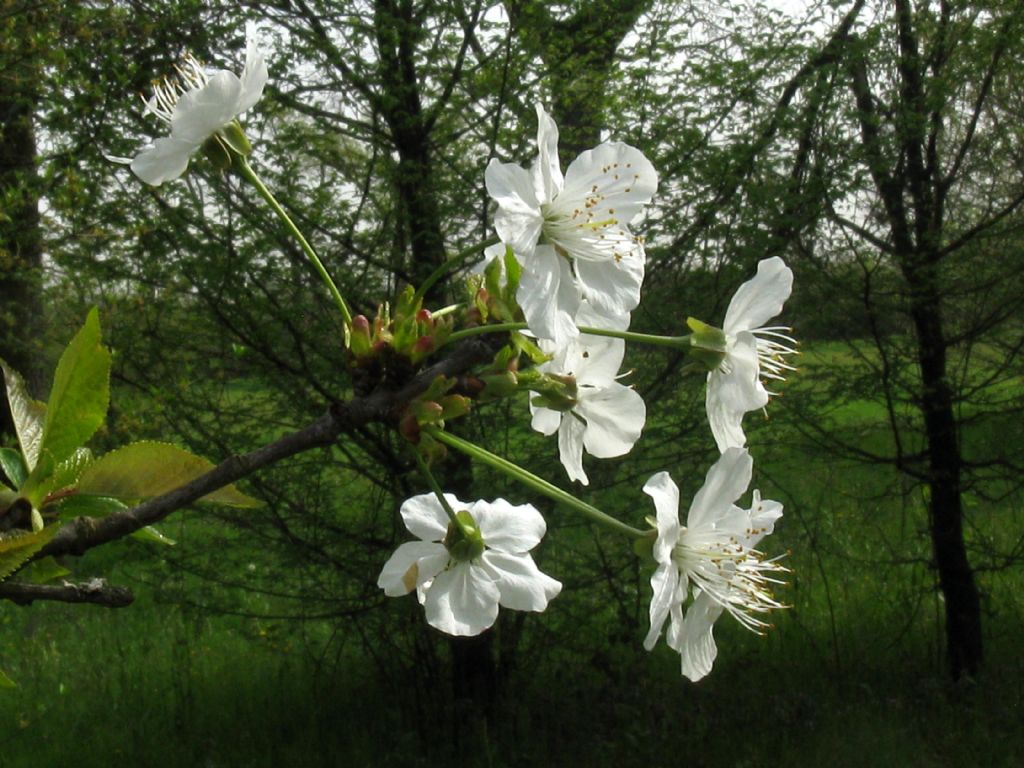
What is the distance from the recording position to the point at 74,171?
11.1ft

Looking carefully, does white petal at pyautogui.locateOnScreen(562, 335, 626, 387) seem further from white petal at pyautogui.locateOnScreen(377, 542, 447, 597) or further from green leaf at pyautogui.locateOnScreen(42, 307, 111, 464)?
green leaf at pyautogui.locateOnScreen(42, 307, 111, 464)

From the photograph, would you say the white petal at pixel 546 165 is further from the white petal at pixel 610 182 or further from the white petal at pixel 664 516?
the white petal at pixel 664 516

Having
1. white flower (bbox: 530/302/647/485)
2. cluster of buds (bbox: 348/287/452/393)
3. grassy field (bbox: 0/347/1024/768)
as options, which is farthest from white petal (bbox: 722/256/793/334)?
grassy field (bbox: 0/347/1024/768)

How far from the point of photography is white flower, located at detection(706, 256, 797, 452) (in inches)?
36.2

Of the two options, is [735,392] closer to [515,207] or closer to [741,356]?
[741,356]

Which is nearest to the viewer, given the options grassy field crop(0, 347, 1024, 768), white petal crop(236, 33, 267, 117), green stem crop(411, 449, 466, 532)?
green stem crop(411, 449, 466, 532)

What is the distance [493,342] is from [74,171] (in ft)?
9.88

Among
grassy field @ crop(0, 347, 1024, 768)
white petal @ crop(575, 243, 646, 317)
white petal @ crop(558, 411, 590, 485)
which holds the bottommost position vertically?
grassy field @ crop(0, 347, 1024, 768)

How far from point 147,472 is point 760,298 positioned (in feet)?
1.72

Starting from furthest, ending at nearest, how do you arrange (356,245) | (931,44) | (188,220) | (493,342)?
1. (931,44)
2. (356,245)
3. (188,220)
4. (493,342)

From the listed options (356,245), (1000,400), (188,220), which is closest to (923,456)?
(1000,400)

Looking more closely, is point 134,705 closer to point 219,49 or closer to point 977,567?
Result: point 219,49

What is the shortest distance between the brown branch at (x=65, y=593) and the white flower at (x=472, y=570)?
0.25 m

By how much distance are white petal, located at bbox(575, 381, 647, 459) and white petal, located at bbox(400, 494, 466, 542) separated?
133 millimetres
